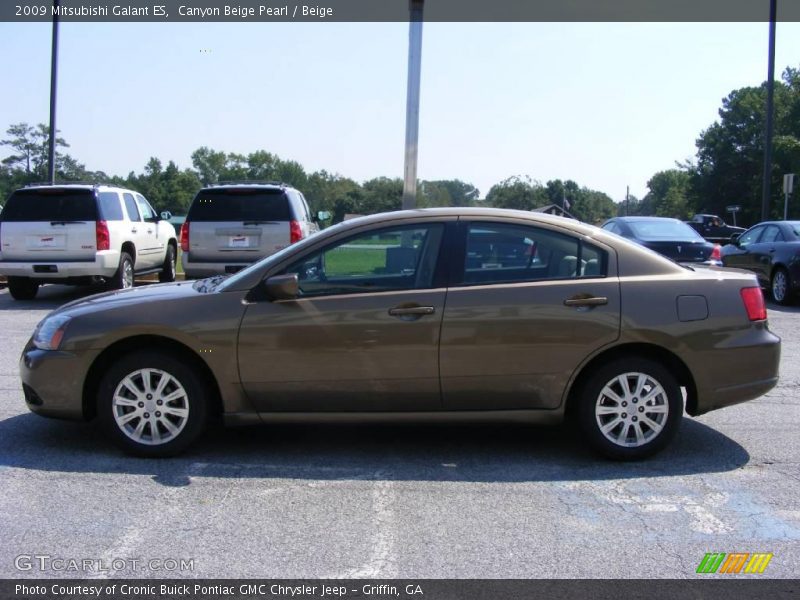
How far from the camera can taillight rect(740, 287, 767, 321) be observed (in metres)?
5.11

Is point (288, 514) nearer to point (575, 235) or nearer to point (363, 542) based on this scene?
point (363, 542)

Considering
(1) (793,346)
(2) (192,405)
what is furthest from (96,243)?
(1) (793,346)

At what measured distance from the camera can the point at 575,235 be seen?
5145 millimetres

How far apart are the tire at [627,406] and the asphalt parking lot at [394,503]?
190 millimetres

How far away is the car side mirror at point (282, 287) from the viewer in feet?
16.0

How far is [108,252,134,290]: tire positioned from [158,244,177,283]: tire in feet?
7.67

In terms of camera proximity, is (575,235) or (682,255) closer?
(575,235)

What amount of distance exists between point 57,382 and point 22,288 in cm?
927

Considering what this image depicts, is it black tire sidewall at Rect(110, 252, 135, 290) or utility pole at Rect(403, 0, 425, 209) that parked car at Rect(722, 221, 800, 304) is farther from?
black tire sidewall at Rect(110, 252, 135, 290)

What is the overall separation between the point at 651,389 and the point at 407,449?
1.61 metres

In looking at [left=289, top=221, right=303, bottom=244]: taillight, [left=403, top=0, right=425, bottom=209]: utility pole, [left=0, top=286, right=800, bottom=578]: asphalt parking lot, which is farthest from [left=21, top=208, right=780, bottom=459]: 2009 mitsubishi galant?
[left=289, top=221, right=303, bottom=244]: taillight

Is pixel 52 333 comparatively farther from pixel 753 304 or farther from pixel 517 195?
pixel 517 195

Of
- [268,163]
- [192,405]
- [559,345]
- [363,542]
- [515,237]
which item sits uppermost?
[268,163]

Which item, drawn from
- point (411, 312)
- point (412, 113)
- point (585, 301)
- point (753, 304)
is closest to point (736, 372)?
point (753, 304)
